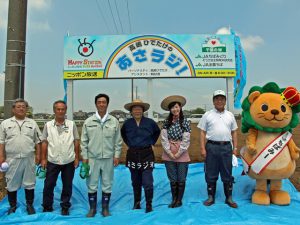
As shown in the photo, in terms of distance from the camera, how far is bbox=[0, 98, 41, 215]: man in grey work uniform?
12.6 ft

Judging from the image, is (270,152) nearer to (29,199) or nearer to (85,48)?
(29,199)

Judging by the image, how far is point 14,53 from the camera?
471 cm

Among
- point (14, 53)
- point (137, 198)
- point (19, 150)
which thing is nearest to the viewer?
point (19, 150)

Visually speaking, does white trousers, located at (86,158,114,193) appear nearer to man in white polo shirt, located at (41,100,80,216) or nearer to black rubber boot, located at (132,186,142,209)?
man in white polo shirt, located at (41,100,80,216)

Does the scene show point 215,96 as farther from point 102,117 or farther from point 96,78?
point 96,78

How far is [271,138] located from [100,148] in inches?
91.3

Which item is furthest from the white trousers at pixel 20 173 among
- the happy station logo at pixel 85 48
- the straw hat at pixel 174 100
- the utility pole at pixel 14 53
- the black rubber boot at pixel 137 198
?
the happy station logo at pixel 85 48

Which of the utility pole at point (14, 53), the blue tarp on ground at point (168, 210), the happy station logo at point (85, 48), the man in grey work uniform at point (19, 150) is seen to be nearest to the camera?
the blue tarp on ground at point (168, 210)

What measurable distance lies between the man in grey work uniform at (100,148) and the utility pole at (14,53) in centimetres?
152

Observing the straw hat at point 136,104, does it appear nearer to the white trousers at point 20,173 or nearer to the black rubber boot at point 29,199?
the white trousers at point 20,173

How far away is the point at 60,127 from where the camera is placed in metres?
3.98

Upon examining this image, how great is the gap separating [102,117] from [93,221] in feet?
4.27

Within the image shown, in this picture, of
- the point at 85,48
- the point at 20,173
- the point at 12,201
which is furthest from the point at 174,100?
the point at 85,48

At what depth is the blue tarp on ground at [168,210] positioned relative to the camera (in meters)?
3.53
